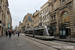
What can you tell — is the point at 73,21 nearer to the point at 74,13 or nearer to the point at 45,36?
the point at 74,13

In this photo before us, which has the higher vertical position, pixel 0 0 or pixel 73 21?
pixel 0 0

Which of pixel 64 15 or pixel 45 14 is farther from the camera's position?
pixel 45 14

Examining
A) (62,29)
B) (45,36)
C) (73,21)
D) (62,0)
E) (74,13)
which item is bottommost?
(45,36)

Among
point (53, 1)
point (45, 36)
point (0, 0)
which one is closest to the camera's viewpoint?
point (45, 36)

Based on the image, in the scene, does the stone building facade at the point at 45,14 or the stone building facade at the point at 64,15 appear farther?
the stone building facade at the point at 45,14

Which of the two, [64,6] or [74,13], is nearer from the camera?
[74,13]

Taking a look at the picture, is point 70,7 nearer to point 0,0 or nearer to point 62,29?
point 62,29

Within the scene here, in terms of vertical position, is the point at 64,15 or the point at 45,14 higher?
the point at 45,14

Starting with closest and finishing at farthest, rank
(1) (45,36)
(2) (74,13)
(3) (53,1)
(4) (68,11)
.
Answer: (1) (45,36) → (2) (74,13) → (4) (68,11) → (3) (53,1)

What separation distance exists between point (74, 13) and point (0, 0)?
20943mm

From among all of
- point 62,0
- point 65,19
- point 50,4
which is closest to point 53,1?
point 50,4

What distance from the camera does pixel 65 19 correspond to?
2750 cm

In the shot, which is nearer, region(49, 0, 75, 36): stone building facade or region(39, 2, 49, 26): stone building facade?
region(49, 0, 75, 36): stone building facade

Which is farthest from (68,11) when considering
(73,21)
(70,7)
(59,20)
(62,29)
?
(62,29)
